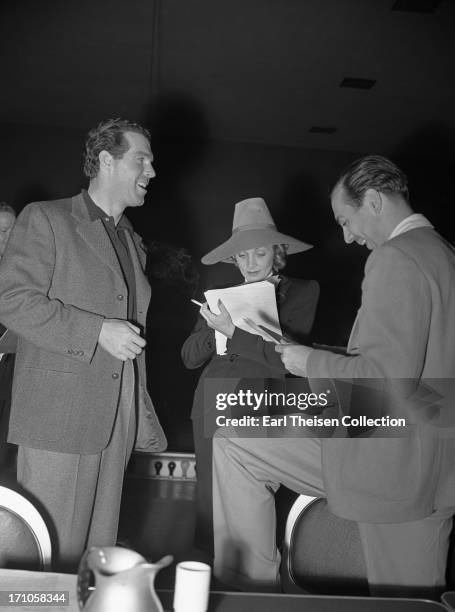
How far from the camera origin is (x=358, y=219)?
5.36 ft

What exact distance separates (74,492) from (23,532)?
513mm

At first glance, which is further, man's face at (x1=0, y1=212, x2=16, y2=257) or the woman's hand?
man's face at (x1=0, y1=212, x2=16, y2=257)

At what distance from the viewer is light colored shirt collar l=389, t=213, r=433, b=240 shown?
4.92 ft

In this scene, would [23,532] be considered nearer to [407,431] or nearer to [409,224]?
[407,431]

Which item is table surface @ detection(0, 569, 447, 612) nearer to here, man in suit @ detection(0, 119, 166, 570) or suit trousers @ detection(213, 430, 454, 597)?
suit trousers @ detection(213, 430, 454, 597)

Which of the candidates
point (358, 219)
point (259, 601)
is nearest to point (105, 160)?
point (358, 219)

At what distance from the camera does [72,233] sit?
1.81 m

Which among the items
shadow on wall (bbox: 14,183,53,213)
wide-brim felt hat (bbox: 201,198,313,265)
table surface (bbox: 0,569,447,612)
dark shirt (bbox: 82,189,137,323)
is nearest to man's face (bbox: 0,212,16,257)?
wide-brim felt hat (bbox: 201,198,313,265)

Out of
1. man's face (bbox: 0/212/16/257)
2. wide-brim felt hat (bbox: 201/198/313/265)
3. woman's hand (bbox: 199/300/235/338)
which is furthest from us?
man's face (bbox: 0/212/16/257)

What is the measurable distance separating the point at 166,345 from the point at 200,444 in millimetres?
2346

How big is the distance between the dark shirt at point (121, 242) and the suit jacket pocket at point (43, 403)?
0.32 metres

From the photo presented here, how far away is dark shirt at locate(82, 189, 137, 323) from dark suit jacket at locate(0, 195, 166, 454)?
0.07m

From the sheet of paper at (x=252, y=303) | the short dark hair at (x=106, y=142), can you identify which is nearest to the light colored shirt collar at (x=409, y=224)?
the sheet of paper at (x=252, y=303)

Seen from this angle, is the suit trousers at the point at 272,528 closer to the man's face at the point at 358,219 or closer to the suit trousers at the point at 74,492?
the suit trousers at the point at 74,492
